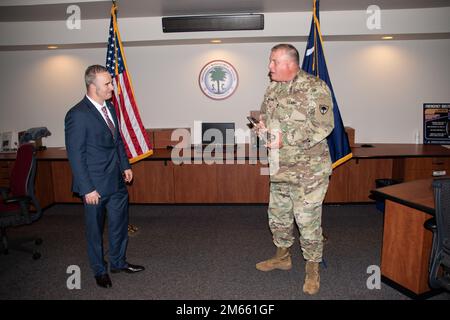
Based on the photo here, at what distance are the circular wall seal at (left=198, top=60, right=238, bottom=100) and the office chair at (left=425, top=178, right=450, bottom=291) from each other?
3633 mm

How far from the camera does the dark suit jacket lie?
8.84ft

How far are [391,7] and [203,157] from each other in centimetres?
294

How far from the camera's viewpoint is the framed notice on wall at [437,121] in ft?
17.6

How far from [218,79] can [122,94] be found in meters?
1.85

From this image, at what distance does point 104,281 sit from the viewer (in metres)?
2.99

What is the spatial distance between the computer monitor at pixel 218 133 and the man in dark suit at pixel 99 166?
233 centimetres

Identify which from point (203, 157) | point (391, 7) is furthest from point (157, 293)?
point (391, 7)
